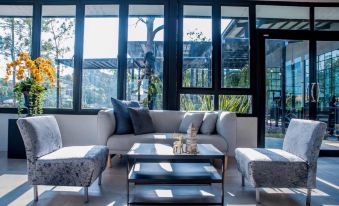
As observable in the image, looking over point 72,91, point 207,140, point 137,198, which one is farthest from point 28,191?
point 72,91

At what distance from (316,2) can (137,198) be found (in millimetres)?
4690

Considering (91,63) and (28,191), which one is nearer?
(28,191)

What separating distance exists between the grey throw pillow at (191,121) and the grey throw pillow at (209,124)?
2.5 inches

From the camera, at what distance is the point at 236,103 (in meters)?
4.95

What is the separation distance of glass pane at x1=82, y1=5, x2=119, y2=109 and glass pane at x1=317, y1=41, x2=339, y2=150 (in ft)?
12.1

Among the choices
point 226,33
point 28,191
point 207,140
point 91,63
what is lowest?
point 28,191

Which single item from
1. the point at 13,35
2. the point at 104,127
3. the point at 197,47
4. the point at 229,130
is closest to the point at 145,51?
the point at 197,47

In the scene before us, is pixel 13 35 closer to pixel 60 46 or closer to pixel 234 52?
pixel 60 46

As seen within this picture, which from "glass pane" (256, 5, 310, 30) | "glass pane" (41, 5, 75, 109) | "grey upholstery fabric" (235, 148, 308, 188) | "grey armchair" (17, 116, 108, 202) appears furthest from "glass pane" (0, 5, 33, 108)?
"grey upholstery fabric" (235, 148, 308, 188)

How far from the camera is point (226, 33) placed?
4.99 meters

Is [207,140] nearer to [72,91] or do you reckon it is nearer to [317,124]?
[317,124]

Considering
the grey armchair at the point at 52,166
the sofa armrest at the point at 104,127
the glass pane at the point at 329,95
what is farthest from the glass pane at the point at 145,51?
the glass pane at the point at 329,95

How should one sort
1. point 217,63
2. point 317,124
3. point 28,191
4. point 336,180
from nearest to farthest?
1. point 317,124
2. point 28,191
3. point 336,180
4. point 217,63

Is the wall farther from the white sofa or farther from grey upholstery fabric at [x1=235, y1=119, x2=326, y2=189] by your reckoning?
grey upholstery fabric at [x1=235, y1=119, x2=326, y2=189]
